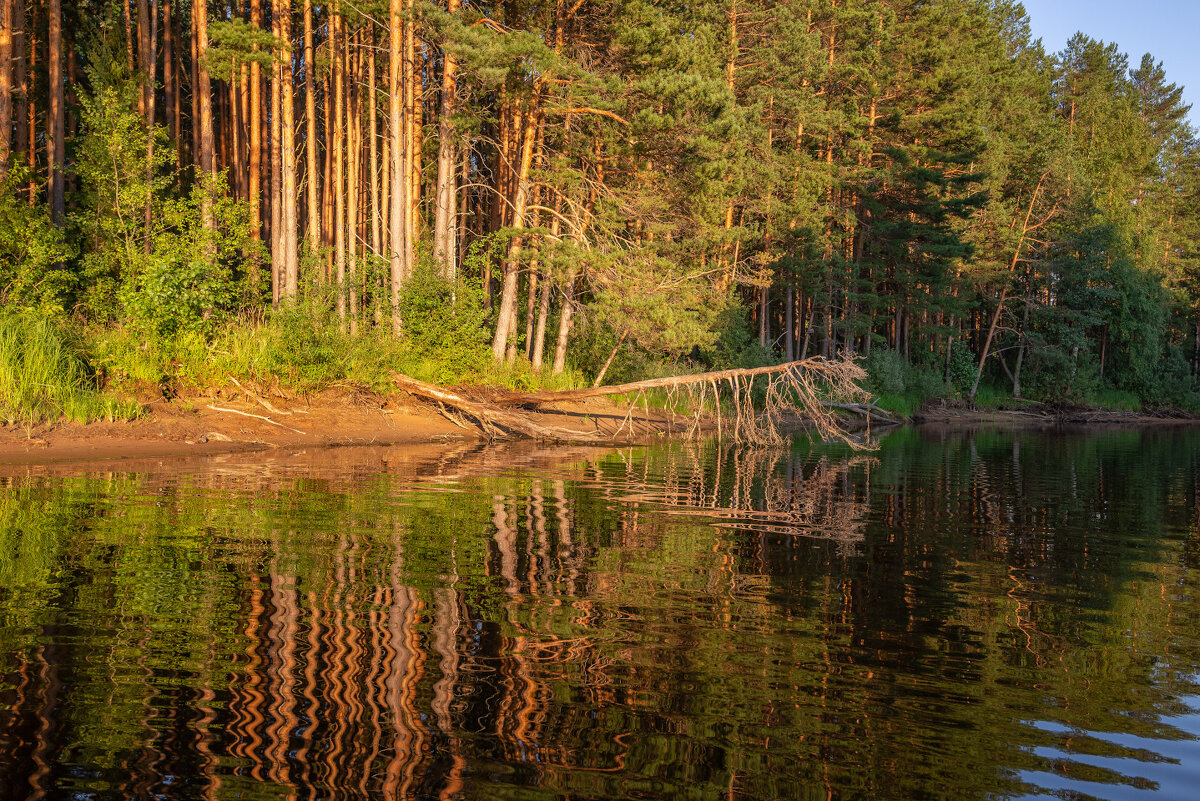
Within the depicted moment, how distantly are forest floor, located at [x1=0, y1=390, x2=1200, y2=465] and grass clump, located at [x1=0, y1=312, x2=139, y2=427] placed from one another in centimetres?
27

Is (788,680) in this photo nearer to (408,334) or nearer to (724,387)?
(408,334)

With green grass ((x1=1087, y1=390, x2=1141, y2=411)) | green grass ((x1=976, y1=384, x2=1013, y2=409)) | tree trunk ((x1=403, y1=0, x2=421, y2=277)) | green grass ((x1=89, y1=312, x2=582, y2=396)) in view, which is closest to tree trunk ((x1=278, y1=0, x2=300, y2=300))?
green grass ((x1=89, y1=312, x2=582, y2=396))

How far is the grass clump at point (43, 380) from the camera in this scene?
15.2 metres

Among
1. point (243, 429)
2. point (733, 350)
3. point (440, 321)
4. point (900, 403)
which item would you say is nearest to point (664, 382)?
point (440, 321)

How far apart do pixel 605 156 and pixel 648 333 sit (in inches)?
214

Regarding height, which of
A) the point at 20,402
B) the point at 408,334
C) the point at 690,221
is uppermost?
the point at 690,221

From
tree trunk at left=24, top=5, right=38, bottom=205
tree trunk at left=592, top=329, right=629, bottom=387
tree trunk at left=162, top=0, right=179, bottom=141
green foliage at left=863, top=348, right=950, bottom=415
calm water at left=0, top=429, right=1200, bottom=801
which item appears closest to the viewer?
calm water at left=0, top=429, right=1200, bottom=801

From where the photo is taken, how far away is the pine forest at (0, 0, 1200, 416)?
19.7 metres

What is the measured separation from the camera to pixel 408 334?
71.0ft

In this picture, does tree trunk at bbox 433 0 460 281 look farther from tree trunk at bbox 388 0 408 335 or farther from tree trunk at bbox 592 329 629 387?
tree trunk at bbox 592 329 629 387

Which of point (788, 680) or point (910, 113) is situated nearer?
point (788, 680)

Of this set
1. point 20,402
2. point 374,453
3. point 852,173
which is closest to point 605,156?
point 374,453

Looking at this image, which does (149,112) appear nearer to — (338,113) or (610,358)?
(338,113)

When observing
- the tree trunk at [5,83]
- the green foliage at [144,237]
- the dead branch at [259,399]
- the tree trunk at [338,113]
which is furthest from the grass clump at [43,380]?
the tree trunk at [338,113]
